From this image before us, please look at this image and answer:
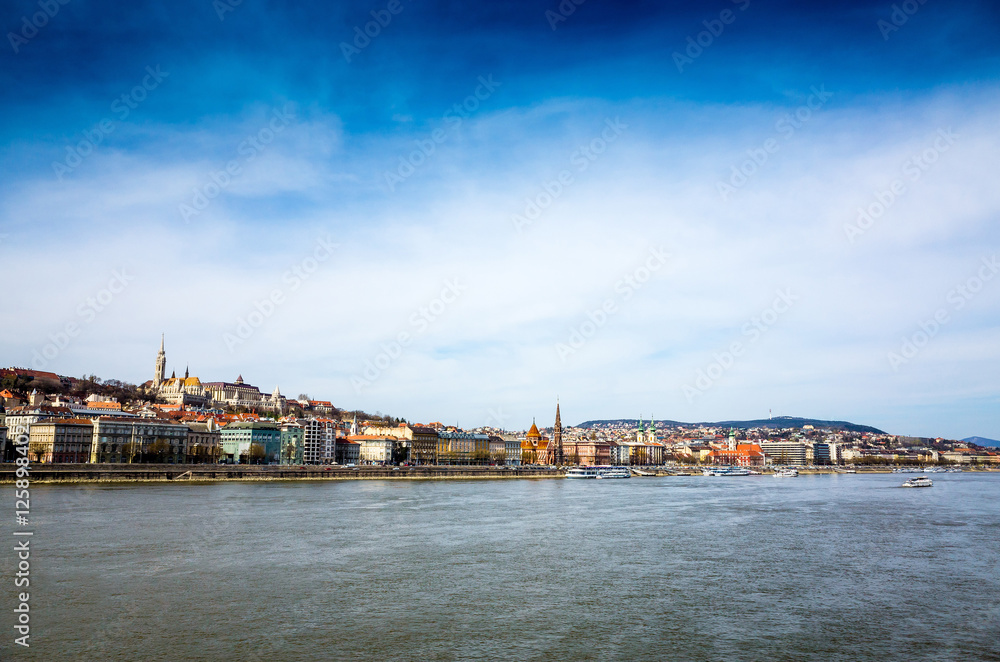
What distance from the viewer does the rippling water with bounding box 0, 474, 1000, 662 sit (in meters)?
12.6

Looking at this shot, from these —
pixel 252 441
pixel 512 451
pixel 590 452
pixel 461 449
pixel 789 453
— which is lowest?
pixel 789 453

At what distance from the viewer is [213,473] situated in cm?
5866

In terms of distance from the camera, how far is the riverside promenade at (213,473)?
48812mm

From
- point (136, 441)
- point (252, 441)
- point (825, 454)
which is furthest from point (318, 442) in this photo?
point (825, 454)

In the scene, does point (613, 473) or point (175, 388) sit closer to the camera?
point (613, 473)

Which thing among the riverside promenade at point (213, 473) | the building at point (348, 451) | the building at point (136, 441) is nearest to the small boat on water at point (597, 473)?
the riverside promenade at point (213, 473)

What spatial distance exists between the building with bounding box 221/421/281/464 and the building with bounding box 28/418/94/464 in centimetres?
1544

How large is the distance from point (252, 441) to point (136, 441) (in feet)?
47.7

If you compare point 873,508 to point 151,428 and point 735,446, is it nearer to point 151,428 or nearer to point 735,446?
point 151,428

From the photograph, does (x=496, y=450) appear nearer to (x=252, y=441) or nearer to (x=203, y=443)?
(x=252, y=441)

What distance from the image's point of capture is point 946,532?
28141mm

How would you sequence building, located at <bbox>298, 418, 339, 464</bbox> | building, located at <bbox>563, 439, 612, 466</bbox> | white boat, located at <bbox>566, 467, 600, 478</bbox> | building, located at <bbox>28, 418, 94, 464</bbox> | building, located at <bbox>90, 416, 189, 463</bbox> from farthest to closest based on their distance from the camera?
building, located at <bbox>563, 439, 612, 466</bbox>, building, located at <bbox>298, 418, 339, 464</bbox>, white boat, located at <bbox>566, 467, 600, 478</bbox>, building, located at <bbox>90, 416, 189, 463</bbox>, building, located at <bbox>28, 418, 94, 464</bbox>

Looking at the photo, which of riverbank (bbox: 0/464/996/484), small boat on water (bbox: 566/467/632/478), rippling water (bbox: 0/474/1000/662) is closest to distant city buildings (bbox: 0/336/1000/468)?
riverbank (bbox: 0/464/996/484)

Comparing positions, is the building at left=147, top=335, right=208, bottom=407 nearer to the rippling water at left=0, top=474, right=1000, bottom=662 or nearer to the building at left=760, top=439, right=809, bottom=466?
the rippling water at left=0, top=474, right=1000, bottom=662
